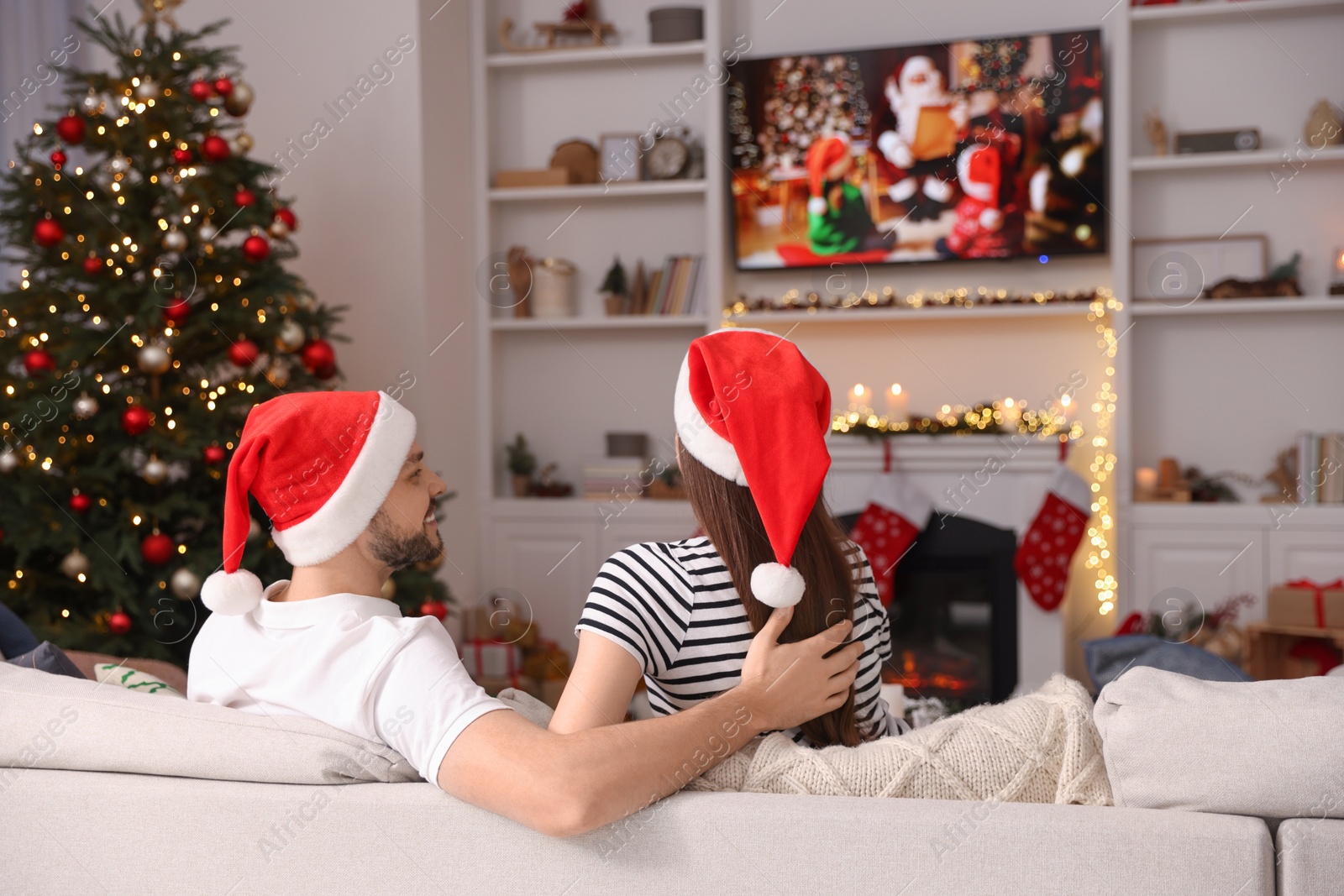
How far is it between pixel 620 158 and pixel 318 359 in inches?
67.6

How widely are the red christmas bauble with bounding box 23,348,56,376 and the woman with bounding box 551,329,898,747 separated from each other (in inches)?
86.5

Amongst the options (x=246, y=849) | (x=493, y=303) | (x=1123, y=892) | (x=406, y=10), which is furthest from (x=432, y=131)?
(x=1123, y=892)

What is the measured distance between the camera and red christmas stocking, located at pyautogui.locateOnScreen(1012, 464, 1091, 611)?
12.1 feet

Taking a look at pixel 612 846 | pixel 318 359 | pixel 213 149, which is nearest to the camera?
pixel 612 846

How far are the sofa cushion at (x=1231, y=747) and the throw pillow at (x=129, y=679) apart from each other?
1.23m

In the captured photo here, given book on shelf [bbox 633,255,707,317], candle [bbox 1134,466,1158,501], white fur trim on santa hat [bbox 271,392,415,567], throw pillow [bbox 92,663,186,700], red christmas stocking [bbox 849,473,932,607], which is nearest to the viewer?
white fur trim on santa hat [bbox 271,392,415,567]

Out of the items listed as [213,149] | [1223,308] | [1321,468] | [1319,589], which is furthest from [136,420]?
[1321,468]

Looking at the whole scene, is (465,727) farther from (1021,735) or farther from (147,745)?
(1021,735)

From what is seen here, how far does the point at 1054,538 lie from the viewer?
12.2 feet

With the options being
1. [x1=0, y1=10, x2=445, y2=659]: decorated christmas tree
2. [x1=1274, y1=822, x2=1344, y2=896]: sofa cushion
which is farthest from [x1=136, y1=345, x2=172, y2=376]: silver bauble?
[x1=1274, y1=822, x2=1344, y2=896]: sofa cushion

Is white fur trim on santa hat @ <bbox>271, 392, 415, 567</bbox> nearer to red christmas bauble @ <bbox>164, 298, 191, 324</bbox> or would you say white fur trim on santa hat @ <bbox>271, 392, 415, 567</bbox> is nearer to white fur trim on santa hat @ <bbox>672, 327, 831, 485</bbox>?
white fur trim on santa hat @ <bbox>672, 327, 831, 485</bbox>

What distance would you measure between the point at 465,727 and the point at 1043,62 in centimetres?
359

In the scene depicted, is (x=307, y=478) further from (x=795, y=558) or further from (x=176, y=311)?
(x=176, y=311)

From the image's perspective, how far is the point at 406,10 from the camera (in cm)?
391
